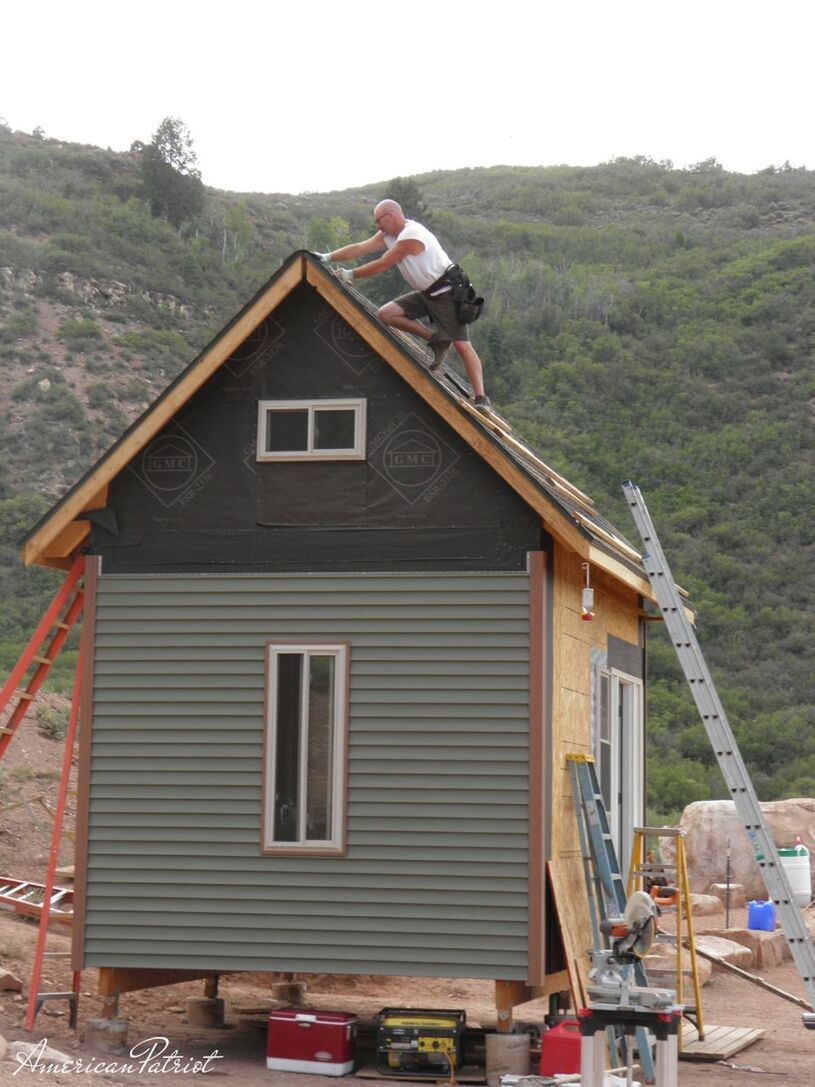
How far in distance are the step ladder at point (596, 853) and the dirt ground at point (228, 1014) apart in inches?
53.4

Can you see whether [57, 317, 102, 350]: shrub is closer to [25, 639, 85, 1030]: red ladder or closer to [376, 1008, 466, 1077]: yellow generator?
[25, 639, 85, 1030]: red ladder

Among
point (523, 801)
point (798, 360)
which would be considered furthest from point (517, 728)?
point (798, 360)

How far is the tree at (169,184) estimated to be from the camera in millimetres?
62469

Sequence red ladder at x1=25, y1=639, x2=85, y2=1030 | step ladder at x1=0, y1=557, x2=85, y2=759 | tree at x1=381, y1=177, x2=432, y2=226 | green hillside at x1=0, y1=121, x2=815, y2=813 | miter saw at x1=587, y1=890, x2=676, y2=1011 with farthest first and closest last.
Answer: tree at x1=381, y1=177, x2=432, y2=226
green hillside at x1=0, y1=121, x2=815, y2=813
step ladder at x1=0, y1=557, x2=85, y2=759
red ladder at x1=25, y1=639, x2=85, y2=1030
miter saw at x1=587, y1=890, x2=676, y2=1011

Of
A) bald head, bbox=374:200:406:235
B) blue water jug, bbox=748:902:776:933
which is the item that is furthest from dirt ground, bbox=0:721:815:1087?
bald head, bbox=374:200:406:235

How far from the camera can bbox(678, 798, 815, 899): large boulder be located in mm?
25016

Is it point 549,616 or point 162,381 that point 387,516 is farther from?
point 162,381

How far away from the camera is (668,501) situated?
4659 cm

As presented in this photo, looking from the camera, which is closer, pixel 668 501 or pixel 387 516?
pixel 387 516

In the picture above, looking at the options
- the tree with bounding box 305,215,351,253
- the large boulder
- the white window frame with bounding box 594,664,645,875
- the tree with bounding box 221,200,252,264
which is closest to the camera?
the white window frame with bounding box 594,664,645,875

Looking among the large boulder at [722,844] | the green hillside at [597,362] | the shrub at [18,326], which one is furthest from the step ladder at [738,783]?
the shrub at [18,326]

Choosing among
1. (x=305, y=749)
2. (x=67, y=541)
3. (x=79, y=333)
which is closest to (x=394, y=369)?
(x=305, y=749)

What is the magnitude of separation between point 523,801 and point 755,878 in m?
14.3

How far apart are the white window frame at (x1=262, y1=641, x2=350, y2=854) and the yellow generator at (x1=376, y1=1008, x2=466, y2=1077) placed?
140 centimetres
